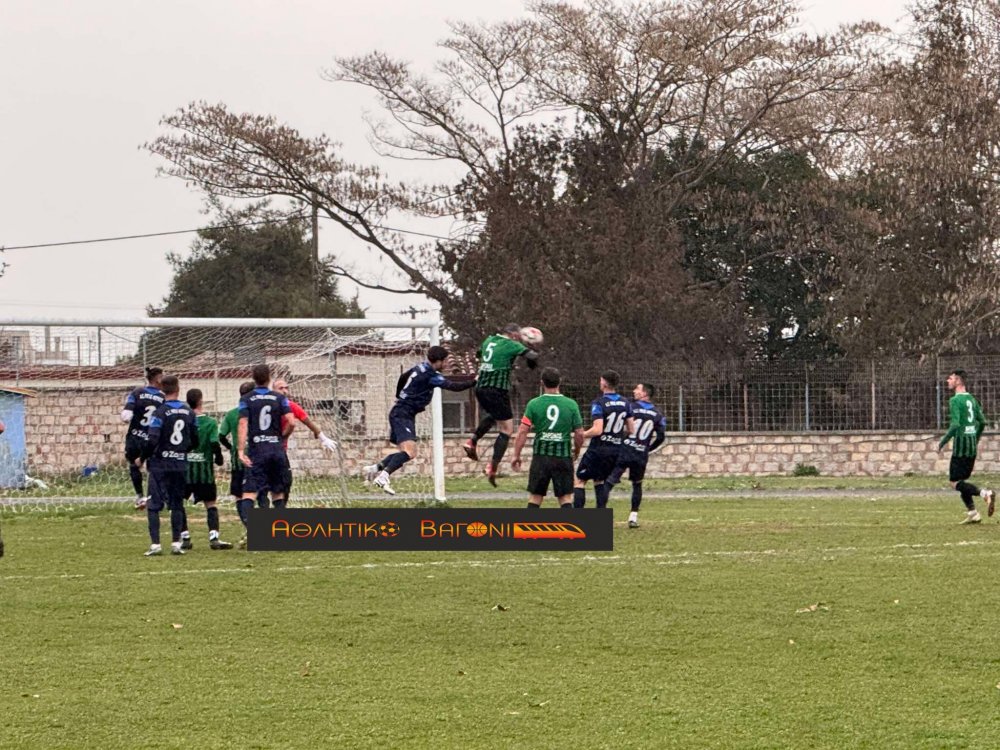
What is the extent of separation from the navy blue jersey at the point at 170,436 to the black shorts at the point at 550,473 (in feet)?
11.7

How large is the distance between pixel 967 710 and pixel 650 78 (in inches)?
1341

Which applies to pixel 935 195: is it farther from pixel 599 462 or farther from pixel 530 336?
pixel 530 336

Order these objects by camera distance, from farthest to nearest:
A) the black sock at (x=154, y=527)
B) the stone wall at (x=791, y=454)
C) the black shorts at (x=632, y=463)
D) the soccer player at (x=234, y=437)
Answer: the stone wall at (x=791, y=454)
the black shorts at (x=632, y=463)
the soccer player at (x=234, y=437)
the black sock at (x=154, y=527)

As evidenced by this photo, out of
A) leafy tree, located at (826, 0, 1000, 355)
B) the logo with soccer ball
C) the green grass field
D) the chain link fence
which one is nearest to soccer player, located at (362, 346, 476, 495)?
the logo with soccer ball

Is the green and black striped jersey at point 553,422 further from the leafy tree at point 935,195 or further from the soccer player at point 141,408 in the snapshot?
the leafy tree at point 935,195

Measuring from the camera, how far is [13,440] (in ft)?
84.4

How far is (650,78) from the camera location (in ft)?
132

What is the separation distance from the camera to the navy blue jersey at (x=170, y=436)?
14781 mm

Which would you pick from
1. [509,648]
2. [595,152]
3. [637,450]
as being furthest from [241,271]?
[509,648]

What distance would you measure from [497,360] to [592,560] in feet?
9.63

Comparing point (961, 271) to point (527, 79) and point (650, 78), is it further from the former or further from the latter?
point (527, 79)

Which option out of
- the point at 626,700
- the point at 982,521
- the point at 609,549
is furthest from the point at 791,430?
the point at 626,700

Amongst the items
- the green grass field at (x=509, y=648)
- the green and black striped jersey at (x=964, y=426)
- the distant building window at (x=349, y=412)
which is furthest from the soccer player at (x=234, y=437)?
the green and black striped jersey at (x=964, y=426)

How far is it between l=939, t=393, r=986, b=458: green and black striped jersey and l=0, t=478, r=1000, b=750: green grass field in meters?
3.24
